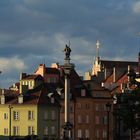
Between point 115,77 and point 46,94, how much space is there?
30972mm

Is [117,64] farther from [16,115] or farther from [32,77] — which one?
[16,115]

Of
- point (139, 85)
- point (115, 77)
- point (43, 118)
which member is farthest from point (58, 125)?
point (139, 85)

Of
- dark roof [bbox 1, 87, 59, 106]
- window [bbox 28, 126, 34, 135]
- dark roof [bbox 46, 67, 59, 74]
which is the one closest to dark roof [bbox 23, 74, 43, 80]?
dark roof [bbox 46, 67, 59, 74]

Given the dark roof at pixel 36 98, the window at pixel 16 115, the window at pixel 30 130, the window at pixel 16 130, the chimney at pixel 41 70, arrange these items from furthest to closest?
the chimney at pixel 41 70 < the window at pixel 16 115 < the dark roof at pixel 36 98 < the window at pixel 16 130 < the window at pixel 30 130

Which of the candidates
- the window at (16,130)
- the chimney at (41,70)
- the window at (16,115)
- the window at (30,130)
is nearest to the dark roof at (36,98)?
the window at (16,115)

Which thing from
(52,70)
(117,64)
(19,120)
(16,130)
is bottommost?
(16,130)

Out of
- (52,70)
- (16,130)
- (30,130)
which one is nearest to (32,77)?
(52,70)

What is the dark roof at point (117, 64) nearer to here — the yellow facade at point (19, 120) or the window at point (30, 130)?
the yellow facade at point (19, 120)

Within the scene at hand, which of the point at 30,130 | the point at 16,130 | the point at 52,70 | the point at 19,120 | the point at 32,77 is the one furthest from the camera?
the point at 52,70

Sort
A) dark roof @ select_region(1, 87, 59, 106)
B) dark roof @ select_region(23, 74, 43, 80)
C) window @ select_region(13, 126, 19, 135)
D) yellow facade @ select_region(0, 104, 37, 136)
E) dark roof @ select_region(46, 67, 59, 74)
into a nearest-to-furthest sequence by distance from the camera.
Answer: yellow facade @ select_region(0, 104, 37, 136) → window @ select_region(13, 126, 19, 135) → dark roof @ select_region(1, 87, 59, 106) → dark roof @ select_region(23, 74, 43, 80) → dark roof @ select_region(46, 67, 59, 74)

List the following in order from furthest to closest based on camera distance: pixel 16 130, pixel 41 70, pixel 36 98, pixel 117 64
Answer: pixel 117 64
pixel 41 70
pixel 36 98
pixel 16 130

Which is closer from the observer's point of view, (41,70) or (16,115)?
(16,115)

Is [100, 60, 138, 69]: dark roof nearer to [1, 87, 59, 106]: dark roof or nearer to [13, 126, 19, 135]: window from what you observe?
[1, 87, 59, 106]: dark roof

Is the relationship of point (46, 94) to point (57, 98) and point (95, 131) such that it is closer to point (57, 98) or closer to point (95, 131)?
point (57, 98)
